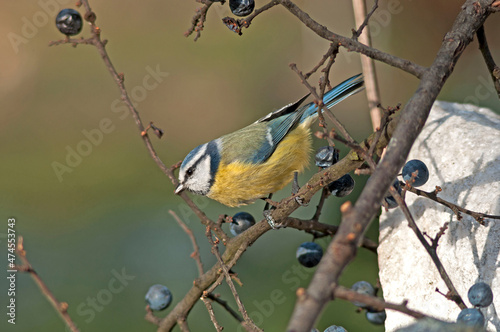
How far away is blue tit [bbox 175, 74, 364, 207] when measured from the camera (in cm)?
167

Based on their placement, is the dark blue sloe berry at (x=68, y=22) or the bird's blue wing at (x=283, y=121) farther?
the bird's blue wing at (x=283, y=121)

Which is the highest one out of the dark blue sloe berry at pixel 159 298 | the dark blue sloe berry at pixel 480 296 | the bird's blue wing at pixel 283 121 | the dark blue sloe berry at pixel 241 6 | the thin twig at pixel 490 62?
the dark blue sloe berry at pixel 241 6

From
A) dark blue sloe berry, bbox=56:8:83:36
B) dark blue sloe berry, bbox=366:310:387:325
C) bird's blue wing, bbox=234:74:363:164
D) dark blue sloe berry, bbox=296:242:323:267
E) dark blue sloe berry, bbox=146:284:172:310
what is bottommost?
dark blue sloe berry, bbox=366:310:387:325

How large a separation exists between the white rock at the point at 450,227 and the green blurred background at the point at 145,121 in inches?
21.7

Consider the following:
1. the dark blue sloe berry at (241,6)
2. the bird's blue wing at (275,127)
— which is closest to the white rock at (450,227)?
the bird's blue wing at (275,127)

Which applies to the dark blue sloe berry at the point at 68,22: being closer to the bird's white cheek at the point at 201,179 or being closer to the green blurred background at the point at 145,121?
the bird's white cheek at the point at 201,179

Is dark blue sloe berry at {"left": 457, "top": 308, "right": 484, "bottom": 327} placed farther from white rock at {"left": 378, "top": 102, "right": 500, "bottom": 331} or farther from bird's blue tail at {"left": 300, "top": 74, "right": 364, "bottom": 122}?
bird's blue tail at {"left": 300, "top": 74, "right": 364, "bottom": 122}

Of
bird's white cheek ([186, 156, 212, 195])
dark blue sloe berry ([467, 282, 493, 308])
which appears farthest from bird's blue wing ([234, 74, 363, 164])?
dark blue sloe berry ([467, 282, 493, 308])

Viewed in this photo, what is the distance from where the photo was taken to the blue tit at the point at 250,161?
5.47 feet

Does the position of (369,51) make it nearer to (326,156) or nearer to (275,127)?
(326,156)

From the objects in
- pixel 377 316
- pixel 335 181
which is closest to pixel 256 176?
pixel 335 181

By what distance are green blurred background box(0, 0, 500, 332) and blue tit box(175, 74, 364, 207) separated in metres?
0.49

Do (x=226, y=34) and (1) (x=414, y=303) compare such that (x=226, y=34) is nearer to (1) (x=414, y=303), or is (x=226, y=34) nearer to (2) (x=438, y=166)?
(2) (x=438, y=166)

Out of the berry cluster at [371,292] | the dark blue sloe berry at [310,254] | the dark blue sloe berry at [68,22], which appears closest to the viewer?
the dark blue sloe berry at [68,22]
